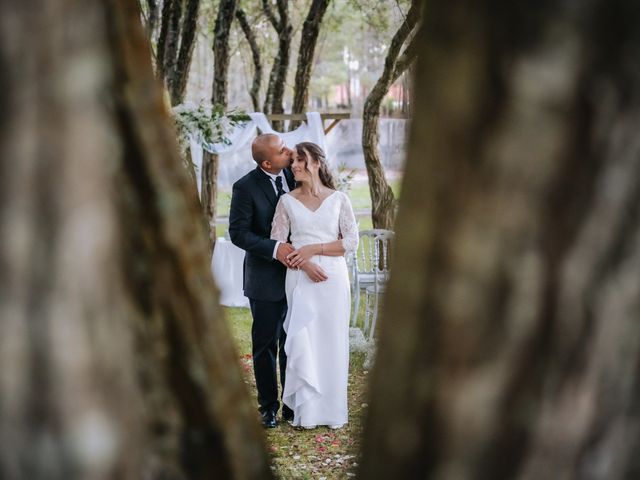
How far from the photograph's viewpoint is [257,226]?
5.71 m

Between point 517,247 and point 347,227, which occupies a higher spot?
point 517,247

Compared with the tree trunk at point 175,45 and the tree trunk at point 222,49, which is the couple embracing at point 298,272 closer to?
the tree trunk at point 175,45

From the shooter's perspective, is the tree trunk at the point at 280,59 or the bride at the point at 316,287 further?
the tree trunk at the point at 280,59

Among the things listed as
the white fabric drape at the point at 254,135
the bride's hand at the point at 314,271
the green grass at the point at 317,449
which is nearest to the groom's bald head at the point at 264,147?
the bride's hand at the point at 314,271

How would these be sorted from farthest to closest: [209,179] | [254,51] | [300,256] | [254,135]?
[254,51] → [209,179] → [254,135] → [300,256]

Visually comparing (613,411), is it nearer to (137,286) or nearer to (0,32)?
(137,286)

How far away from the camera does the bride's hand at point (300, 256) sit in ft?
18.0

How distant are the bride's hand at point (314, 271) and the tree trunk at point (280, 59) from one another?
8.67 m

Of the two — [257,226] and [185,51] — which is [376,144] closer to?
[185,51]

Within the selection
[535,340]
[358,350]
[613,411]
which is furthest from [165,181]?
[358,350]

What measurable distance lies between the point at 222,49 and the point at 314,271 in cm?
715

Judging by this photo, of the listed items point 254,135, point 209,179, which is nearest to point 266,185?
point 254,135

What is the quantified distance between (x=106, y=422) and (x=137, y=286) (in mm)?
149

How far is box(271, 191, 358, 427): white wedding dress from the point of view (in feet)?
18.1
